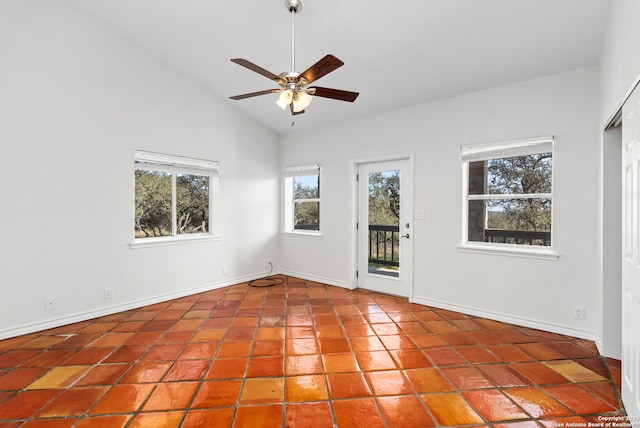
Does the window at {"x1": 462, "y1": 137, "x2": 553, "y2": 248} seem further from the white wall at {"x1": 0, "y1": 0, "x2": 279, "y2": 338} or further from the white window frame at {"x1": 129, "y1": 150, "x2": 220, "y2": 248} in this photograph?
the white wall at {"x1": 0, "y1": 0, "x2": 279, "y2": 338}

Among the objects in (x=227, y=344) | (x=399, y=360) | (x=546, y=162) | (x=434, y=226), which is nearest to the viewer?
(x=399, y=360)

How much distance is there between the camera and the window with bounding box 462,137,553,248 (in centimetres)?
306

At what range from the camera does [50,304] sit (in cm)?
303

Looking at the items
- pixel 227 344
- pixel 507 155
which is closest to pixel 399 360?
pixel 227 344

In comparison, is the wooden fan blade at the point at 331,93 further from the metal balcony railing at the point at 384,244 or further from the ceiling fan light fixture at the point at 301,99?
the metal balcony railing at the point at 384,244

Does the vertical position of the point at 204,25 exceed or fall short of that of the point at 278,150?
it exceeds it

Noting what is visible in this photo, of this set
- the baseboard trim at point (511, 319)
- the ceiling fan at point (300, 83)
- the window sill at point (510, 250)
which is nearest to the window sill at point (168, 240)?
the ceiling fan at point (300, 83)

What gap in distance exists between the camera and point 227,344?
2689mm

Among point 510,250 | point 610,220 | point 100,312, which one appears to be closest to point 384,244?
point 510,250

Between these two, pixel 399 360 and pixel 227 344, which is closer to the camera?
pixel 399 360

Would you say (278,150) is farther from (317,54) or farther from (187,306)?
(187,306)

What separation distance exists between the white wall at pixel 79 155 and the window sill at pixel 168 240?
0.07 metres

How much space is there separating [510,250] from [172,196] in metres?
4.25

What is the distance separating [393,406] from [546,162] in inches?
111
